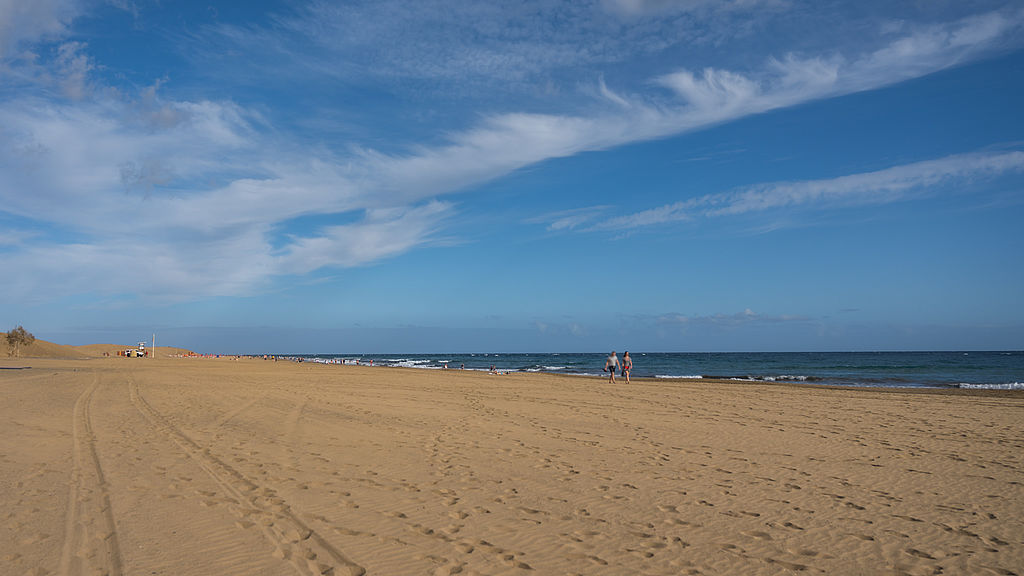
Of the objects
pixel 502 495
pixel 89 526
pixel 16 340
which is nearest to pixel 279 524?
pixel 89 526

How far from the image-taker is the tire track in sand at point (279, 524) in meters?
4.79

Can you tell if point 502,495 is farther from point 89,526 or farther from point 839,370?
point 839,370

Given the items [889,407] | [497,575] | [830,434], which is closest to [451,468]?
[497,575]

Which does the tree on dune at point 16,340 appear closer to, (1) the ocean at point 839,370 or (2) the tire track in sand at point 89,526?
(1) the ocean at point 839,370

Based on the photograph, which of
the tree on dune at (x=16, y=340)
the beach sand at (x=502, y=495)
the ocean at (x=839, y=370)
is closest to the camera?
the beach sand at (x=502, y=495)

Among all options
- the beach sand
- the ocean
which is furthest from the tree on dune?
the beach sand

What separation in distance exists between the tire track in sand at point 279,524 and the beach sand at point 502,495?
32mm

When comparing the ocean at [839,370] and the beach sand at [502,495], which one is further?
the ocean at [839,370]

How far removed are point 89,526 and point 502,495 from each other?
4.33 meters

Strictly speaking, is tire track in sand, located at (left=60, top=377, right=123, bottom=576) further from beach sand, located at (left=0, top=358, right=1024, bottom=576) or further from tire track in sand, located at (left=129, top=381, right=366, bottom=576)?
tire track in sand, located at (left=129, top=381, right=366, bottom=576)

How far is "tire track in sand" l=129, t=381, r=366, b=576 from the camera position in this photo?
15.7 feet

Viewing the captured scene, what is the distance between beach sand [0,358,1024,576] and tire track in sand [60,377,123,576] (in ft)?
0.10

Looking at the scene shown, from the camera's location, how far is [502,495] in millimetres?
6918

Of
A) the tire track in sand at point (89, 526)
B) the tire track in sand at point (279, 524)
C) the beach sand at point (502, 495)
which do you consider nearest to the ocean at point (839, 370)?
the beach sand at point (502, 495)
